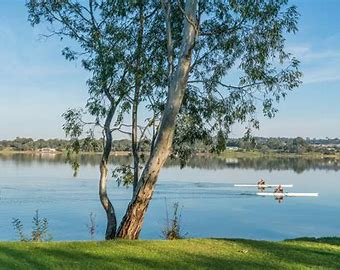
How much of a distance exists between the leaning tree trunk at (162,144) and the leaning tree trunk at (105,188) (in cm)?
58

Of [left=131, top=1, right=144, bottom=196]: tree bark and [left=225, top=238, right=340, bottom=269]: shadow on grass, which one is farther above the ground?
[left=131, top=1, right=144, bottom=196]: tree bark

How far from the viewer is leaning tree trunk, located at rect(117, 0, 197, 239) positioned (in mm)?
8680

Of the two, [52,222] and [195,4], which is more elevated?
[195,4]

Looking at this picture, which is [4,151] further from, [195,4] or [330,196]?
[195,4]

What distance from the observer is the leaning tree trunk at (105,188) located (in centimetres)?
933

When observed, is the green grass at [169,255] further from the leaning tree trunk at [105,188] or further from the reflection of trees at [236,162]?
the reflection of trees at [236,162]

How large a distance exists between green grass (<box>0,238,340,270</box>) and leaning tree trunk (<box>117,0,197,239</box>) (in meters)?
1.04

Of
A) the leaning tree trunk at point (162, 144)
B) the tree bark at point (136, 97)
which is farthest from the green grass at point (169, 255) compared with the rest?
the tree bark at point (136, 97)

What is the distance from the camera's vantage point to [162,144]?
873 centimetres

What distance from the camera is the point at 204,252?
7.02 metres

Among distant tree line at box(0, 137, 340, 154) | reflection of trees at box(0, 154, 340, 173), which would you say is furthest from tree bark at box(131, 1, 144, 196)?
reflection of trees at box(0, 154, 340, 173)

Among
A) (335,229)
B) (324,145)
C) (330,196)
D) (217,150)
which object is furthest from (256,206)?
(324,145)

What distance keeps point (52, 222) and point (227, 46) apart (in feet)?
37.0

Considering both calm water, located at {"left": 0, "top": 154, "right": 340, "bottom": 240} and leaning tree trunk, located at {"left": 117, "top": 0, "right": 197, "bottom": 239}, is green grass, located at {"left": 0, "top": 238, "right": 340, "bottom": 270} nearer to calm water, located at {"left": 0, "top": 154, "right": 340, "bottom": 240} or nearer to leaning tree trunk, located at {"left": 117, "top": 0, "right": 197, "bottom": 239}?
leaning tree trunk, located at {"left": 117, "top": 0, "right": 197, "bottom": 239}
